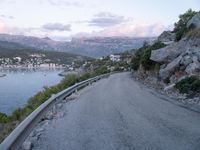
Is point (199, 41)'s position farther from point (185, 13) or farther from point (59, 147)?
point (185, 13)

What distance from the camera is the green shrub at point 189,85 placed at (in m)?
18.1

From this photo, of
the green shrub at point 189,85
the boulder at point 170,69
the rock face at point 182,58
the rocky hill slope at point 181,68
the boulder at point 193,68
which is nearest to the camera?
the green shrub at point 189,85

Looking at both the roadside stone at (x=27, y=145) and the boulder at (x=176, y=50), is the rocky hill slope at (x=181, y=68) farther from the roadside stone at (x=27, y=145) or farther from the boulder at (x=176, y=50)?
the roadside stone at (x=27, y=145)

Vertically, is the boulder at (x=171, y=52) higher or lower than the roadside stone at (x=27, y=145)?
higher

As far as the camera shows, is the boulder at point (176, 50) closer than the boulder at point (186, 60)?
No

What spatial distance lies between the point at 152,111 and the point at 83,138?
4872 mm

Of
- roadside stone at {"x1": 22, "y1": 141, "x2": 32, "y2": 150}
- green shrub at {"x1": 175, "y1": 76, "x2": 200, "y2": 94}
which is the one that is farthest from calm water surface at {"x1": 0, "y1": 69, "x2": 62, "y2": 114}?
roadside stone at {"x1": 22, "y1": 141, "x2": 32, "y2": 150}

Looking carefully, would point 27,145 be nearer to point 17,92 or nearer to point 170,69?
point 170,69

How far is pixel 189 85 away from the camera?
741 inches

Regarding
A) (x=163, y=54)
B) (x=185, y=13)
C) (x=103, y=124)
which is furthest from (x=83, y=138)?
(x=185, y=13)

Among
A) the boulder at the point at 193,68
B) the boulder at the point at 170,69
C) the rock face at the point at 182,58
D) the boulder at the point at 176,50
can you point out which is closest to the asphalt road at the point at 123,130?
the boulder at the point at 193,68

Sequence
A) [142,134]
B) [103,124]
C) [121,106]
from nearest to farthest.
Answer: [142,134], [103,124], [121,106]

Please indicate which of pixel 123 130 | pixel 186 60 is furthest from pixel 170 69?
pixel 123 130

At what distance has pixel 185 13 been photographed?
5478 cm
